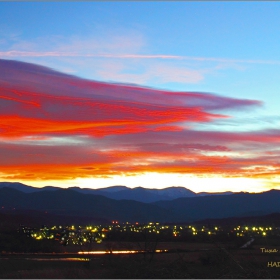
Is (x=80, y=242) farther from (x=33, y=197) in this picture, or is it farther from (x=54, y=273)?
(x=33, y=197)

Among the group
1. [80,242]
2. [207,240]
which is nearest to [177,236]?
[207,240]

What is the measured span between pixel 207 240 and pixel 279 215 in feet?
235

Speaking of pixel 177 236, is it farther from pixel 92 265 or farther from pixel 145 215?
pixel 145 215

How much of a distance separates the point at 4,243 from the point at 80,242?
14.0 metres

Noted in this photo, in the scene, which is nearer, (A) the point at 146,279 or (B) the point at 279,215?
(A) the point at 146,279

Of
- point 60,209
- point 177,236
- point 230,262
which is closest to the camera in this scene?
point 230,262

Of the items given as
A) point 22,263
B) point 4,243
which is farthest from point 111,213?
point 22,263

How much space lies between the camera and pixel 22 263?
43.1 metres

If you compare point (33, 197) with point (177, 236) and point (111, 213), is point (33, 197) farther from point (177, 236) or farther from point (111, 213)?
point (177, 236)

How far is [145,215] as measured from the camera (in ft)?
641

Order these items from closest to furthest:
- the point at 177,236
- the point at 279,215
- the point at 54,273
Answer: the point at 54,273 → the point at 177,236 → the point at 279,215

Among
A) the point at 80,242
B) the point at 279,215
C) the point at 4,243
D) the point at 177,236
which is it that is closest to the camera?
the point at 4,243

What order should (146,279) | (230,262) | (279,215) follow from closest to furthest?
(146,279) → (230,262) → (279,215)

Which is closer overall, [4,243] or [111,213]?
[4,243]
